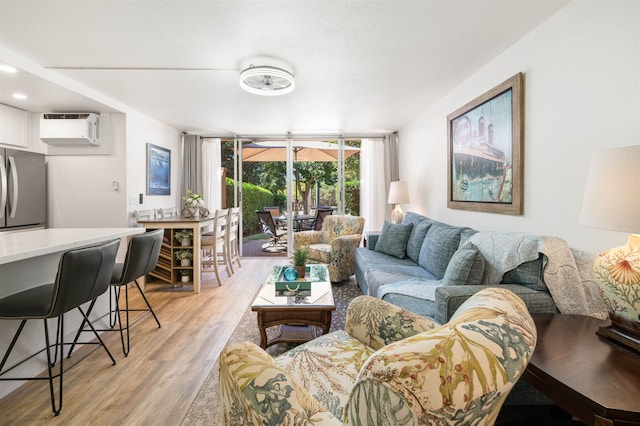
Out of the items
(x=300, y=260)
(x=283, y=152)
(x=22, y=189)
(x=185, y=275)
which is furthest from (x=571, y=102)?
(x=22, y=189)

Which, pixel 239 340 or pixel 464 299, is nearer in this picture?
pixel 464 299

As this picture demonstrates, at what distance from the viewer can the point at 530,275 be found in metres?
1.77

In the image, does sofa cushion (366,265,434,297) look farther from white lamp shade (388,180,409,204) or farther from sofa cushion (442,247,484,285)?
white lamp shade (388,180,409,204)

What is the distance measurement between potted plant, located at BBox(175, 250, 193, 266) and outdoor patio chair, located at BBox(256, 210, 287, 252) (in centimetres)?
218

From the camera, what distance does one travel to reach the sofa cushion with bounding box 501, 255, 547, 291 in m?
1.74

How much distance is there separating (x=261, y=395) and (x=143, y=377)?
166 cm

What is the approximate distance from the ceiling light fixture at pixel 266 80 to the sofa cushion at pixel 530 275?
7.69ft

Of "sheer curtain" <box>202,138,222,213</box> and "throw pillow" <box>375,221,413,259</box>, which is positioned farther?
"sheer curtain" <box>202,138,222,213</box>

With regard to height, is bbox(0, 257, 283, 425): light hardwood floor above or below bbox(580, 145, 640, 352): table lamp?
below

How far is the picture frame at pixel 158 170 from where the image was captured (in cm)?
447

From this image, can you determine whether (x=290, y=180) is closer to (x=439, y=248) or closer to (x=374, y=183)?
(x=374, y=183)

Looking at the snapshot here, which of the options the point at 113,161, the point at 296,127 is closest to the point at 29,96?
the point at 113,161

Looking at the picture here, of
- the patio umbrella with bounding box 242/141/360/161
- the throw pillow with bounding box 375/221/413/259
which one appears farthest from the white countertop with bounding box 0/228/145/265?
the patio umbrella with bounding box 242/141/360/161

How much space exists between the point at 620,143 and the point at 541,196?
23.5 inches
